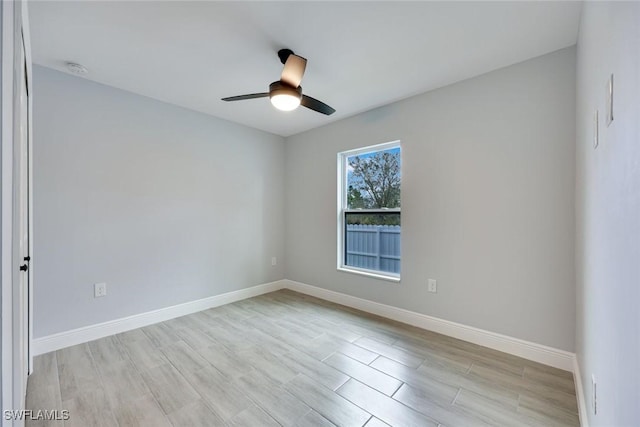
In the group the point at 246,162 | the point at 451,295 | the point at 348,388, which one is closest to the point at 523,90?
the point at 451,295

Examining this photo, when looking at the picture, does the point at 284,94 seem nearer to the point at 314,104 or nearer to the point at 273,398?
Answer: the point at 314,104

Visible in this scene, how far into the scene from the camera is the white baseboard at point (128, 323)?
2273 mm

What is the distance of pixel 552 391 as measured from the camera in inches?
69.4

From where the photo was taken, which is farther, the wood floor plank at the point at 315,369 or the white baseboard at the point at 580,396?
the wood floor plank at the point at 315,369

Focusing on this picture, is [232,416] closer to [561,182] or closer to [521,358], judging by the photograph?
[521,358]

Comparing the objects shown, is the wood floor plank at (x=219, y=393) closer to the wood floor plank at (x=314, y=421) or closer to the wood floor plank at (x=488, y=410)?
the wood floor plank at (x=314, y=421)

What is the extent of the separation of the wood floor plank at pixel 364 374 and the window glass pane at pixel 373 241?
4.19ft

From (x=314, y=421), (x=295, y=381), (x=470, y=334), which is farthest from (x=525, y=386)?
(x=295, y=381)

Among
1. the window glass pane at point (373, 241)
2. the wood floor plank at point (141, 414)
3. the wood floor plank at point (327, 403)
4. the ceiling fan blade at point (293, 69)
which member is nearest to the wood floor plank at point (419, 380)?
the wood floor plank at point (327, 403)

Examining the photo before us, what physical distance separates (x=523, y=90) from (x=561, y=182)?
82 cm

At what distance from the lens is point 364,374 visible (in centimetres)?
198

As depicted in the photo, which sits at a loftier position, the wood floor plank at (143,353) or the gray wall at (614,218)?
the gray wall at (614,218)

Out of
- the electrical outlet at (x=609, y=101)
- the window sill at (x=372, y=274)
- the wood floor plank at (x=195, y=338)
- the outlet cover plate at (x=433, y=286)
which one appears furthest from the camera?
the window sill at (x=372, y=274)

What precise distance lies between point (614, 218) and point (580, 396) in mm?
1436
